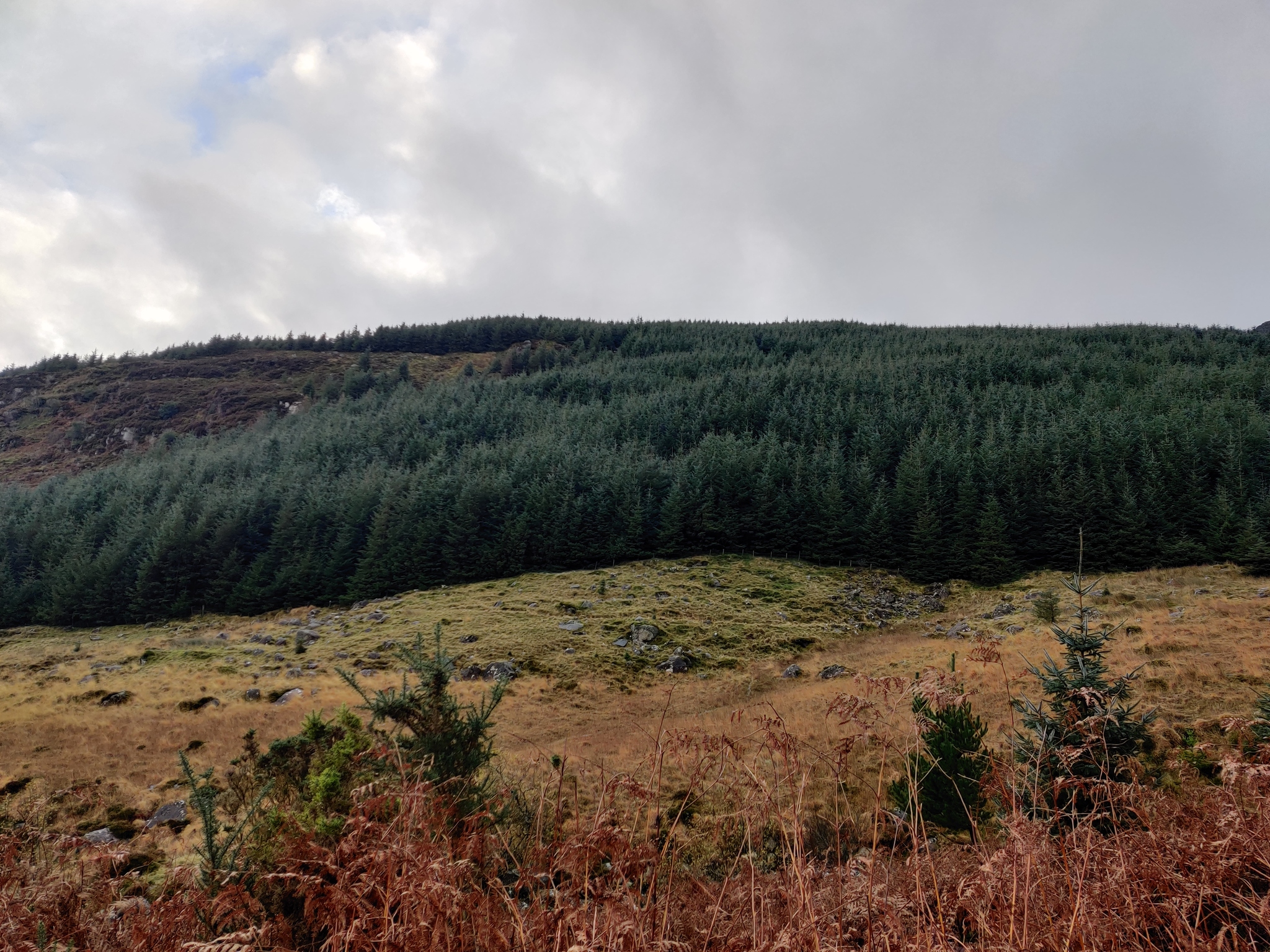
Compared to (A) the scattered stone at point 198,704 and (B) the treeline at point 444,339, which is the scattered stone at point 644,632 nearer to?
(A) the scattered stone at point 198,704

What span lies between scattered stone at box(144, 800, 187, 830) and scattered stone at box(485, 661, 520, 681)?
13.1m

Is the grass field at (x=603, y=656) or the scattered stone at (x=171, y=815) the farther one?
the grass field at (x=603, y=656)

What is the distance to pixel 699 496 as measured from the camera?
52844 mm

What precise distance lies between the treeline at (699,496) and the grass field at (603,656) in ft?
12.7

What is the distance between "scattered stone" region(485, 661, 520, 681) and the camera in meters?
25.1

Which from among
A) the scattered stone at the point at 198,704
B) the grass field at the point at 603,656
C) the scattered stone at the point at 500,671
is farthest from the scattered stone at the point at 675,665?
the scattered stone at the point at 198,704

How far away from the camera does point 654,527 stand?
51.7m

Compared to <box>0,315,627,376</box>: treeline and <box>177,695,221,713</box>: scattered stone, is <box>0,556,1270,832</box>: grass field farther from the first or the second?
<box>0,315,627,376</box>: treeline

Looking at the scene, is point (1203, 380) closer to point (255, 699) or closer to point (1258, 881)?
point (1258, 881)

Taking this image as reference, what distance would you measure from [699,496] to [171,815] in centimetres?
4421

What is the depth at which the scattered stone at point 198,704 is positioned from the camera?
2150 centimetres

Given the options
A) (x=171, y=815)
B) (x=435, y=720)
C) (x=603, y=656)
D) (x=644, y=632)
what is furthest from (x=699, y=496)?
(x=435, y=720)

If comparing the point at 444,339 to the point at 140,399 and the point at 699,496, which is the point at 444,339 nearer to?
the point at 140,399

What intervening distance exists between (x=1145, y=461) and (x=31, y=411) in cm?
16725
